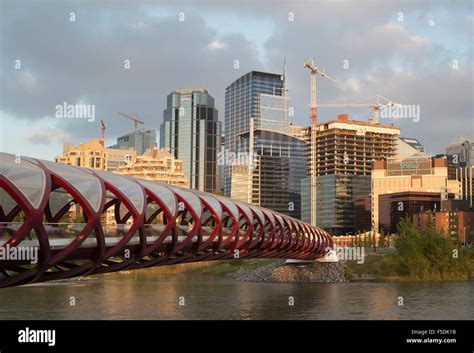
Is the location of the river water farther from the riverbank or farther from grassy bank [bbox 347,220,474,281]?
grassy bank [bbox 347,220,474,281]

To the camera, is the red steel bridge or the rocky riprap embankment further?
the rocky riprap embankment

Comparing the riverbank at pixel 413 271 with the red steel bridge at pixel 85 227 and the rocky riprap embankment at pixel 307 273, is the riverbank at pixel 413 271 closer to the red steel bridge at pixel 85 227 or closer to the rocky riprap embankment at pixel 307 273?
the rocky riprap embankment at pixel 307 273

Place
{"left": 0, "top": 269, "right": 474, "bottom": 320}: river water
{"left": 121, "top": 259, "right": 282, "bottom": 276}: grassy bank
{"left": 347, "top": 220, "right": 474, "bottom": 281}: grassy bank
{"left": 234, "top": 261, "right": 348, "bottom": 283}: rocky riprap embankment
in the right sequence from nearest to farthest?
{"left": 0, "top": 269, "right": 474, "bottom": 320}: river water
{"left": 234, "top": 261, "right": 348, "bottom": 283}: rocky riprap embankment
{"left": 347, "top": 220, "right": 474, "bottom": 281}: grassy bank
{"left": 121, "top": 259, "right": 282, "bottom": 276}: grassy bank

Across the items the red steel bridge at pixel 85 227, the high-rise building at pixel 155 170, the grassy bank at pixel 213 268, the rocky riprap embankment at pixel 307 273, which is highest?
the high-rise building at pixel 155 170

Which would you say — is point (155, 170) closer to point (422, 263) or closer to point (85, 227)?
point (422, 263)

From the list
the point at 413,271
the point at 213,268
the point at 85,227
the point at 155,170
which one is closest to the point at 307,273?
the point at 413,271

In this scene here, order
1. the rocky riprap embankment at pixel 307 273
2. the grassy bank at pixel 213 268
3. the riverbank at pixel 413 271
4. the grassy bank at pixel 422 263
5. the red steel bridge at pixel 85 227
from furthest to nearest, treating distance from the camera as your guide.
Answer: the grassy bank at pixel 213 268 → the grassy bank at pixel 422 263 → the riverbank at pixel 413 271 → the rocky riprap embankment at pixel 307 273 → the red steel bridge at pixel 85 227

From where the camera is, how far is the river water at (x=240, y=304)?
47.1 m

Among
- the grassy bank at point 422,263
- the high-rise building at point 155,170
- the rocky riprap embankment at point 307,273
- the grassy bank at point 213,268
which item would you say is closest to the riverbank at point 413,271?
the grassy bank at point 422,263

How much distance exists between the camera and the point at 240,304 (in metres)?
57.3

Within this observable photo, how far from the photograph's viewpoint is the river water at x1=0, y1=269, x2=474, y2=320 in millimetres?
47094

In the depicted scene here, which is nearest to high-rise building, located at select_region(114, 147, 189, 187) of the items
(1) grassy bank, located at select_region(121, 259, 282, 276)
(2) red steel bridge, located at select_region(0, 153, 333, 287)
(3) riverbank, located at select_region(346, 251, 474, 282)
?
(1) grassy bank, located at select_region(121, 259, 282, 276)
